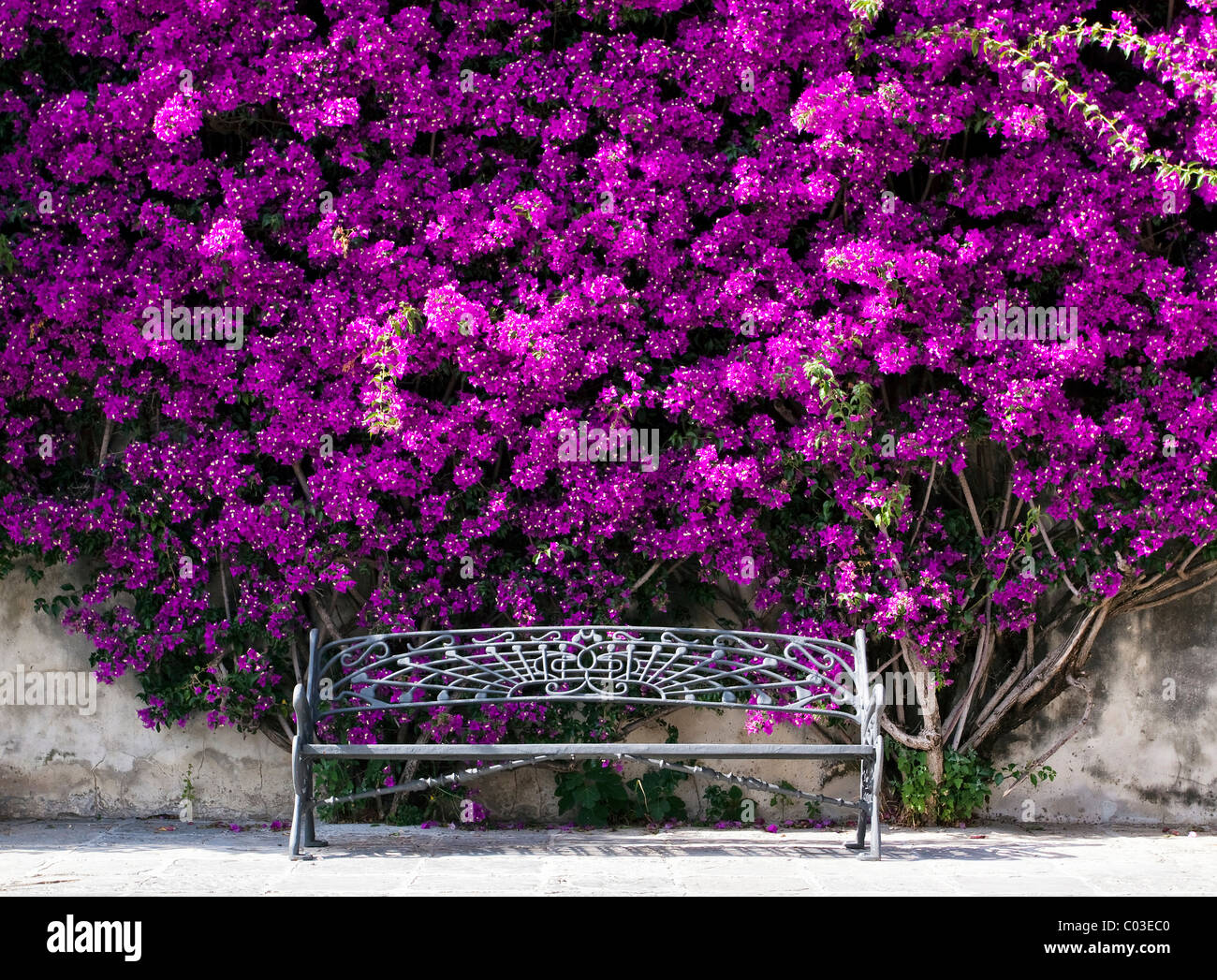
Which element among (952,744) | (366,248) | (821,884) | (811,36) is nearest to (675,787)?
(952,744)

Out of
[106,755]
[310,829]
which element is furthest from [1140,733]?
[106,755]

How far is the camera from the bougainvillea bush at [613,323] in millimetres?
5059

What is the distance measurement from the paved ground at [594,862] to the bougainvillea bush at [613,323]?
54cm

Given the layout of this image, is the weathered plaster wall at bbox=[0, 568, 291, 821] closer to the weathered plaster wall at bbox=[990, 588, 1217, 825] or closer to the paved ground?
the paved ground

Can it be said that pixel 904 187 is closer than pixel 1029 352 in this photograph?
No

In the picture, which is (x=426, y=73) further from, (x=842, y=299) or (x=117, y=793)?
(x=117, y=793)

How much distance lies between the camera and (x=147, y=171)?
5273 mm

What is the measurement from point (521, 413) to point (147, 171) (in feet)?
6.08

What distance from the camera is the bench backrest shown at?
4645mm

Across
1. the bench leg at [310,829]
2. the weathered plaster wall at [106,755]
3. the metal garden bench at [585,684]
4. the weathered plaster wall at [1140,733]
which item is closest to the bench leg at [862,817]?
the metal garden bench at [585,684]

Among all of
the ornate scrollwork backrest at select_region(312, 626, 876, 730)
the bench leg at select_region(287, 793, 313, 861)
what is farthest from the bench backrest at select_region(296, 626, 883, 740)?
the bench leg at select_region(287, 793, 313, 861)

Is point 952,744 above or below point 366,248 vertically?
below

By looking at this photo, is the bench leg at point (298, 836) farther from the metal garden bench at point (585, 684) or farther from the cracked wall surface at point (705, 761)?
the cracked wall surface at point (705, 761)

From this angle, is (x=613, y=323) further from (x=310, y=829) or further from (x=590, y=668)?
(x=310, y=829)
